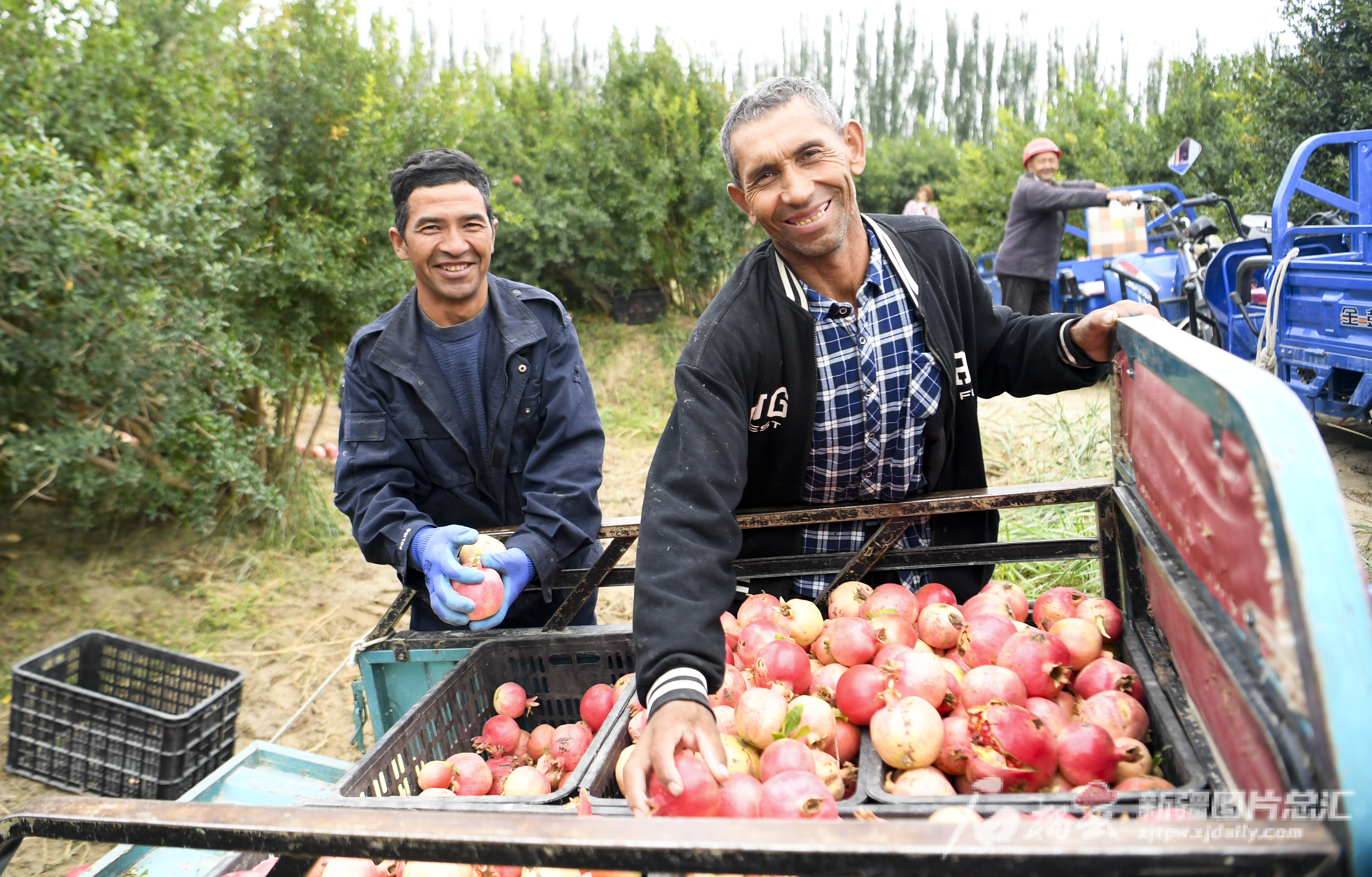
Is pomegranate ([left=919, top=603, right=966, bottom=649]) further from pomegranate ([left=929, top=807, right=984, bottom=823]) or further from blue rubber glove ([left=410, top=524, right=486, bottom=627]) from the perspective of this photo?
blue rubber glove ([left=410, top=524, right=486, bottom=627])

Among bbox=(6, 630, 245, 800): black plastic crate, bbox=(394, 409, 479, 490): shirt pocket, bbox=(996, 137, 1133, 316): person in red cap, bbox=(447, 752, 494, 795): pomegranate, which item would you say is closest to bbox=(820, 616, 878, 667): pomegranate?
bbox=(447, 752, 494, 795): pomegranate

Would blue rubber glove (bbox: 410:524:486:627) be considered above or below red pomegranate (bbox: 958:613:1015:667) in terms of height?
above

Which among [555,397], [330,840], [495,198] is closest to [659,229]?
[495,198]

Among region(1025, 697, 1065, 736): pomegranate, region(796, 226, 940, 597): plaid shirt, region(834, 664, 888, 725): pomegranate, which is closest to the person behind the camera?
region(1025, 697, 1065, 736): pomegranate

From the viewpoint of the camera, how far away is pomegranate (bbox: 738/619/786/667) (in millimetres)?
1881

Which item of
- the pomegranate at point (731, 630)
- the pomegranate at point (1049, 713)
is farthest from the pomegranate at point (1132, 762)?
the pomegranate at point (731, 630)

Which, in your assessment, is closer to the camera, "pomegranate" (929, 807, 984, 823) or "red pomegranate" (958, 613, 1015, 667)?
"pomegranate" (929, 807, 984, 823)

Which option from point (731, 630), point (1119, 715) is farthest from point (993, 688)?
point (731, 630)

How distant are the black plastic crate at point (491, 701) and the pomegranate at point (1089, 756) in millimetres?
832

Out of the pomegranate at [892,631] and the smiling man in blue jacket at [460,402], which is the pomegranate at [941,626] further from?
the smiling man in blue jacket at [460,402]

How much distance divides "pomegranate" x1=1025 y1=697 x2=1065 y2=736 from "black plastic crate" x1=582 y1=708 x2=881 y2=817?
300 mm

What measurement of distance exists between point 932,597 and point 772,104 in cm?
118

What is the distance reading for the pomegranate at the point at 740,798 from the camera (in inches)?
55.2

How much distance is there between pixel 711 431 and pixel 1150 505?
2.63 feet
